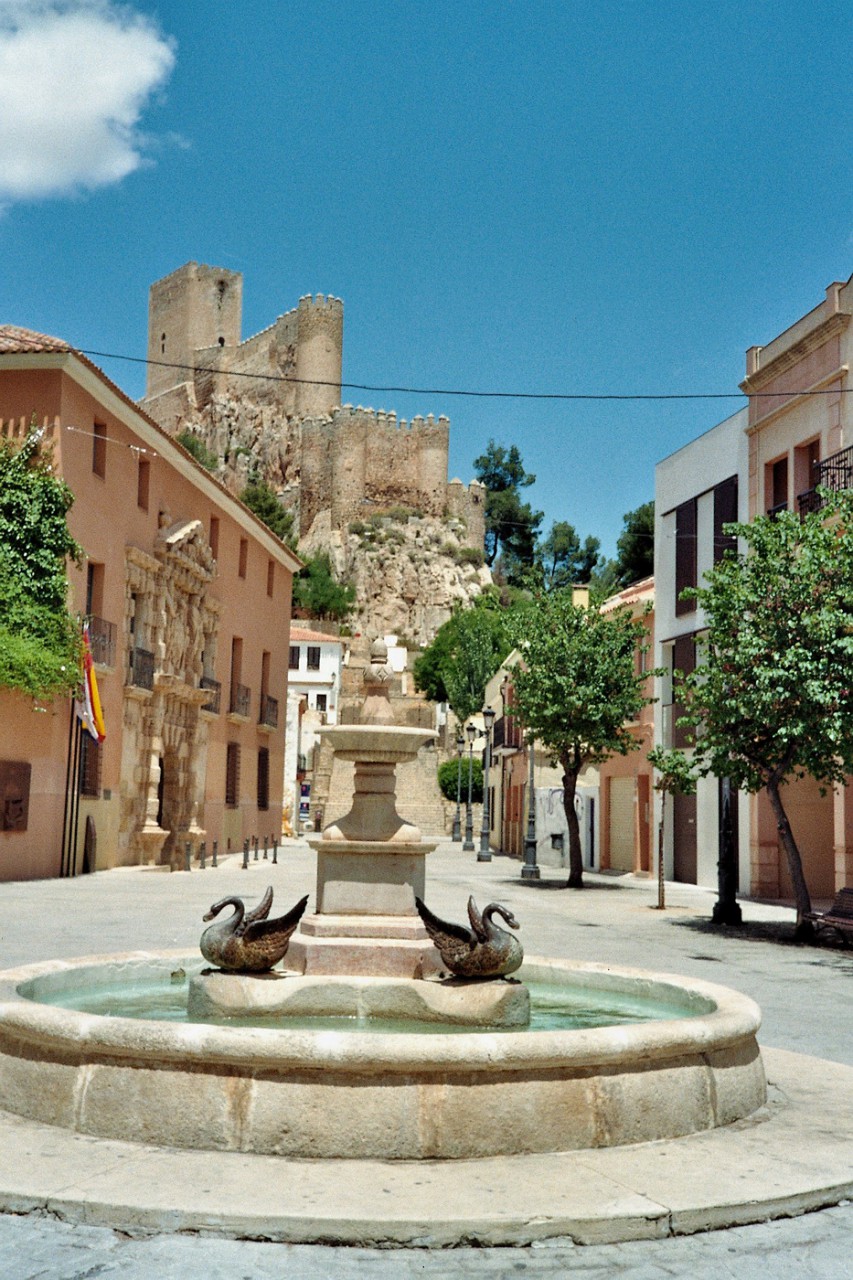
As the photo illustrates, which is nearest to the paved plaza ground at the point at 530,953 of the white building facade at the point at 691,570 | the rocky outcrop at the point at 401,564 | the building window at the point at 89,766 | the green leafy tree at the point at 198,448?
the white building facade at the point at 691,570

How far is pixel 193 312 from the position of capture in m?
103

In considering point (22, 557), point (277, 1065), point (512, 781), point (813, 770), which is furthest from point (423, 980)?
point (512, 781)

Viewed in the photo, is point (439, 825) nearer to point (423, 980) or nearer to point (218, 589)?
point (218, 589)

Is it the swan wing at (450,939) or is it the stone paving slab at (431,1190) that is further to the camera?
the swan wing at (450,939)

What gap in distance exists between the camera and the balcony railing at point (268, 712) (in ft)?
131

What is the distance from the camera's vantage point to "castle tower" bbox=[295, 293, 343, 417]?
95500mm

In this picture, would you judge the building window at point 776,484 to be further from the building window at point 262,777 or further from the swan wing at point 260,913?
the building window at point 262,777

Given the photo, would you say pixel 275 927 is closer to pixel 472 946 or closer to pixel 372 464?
pixel 472 946

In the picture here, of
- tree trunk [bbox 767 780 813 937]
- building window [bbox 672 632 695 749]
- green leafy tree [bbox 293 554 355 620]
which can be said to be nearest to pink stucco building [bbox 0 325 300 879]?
building window [bbox 672 632 695 749]

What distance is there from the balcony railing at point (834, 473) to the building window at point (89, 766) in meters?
14.2

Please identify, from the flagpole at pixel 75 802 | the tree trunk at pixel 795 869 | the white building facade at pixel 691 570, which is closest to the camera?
the tree trunk at pixel 795 869

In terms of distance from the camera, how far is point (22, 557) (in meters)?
23.4

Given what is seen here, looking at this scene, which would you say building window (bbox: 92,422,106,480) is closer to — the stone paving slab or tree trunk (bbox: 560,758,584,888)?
tree trunk (bbox: 560,758,584,888)

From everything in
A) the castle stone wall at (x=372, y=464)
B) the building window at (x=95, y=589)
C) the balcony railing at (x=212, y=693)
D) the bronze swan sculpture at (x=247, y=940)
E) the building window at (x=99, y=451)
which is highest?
the castle stone wall at (x=372, y=464)
